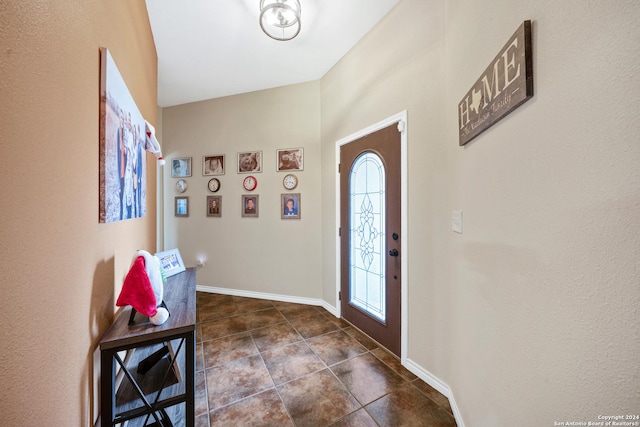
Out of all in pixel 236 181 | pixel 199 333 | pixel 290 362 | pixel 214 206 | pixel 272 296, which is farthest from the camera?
pixel 214 206

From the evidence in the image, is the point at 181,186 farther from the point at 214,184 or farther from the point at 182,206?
the point at 214,184

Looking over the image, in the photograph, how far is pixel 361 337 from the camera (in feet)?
7.77

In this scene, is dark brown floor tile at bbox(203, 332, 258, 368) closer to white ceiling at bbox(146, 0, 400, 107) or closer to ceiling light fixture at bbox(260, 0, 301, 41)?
ceiling light fixture at bbox(260, 0, 301, 41)

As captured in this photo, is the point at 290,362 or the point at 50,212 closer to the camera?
the point at 50,212

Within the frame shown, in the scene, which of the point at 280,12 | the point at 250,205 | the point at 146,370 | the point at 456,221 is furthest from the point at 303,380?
the point at 280,12

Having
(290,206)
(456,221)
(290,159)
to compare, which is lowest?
(456,221)

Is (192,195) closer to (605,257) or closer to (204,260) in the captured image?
Answer: (204,260)

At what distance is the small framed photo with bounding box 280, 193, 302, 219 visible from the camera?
3.25 m

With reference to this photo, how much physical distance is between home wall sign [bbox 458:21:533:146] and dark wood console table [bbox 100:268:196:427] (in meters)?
1.61

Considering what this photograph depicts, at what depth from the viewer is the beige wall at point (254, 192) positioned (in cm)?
320

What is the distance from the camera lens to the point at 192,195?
373 centimetres

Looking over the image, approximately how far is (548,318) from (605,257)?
0.92 feet

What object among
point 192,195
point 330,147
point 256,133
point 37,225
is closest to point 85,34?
point 37,225

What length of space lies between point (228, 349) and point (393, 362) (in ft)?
4.83
